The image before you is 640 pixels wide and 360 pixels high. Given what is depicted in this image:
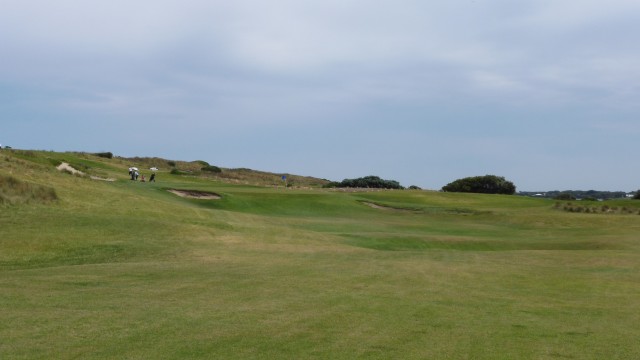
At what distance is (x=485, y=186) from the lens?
10762 centimetres

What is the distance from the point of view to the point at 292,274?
18.5 m

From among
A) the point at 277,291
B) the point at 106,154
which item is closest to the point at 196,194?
the point at 277,291

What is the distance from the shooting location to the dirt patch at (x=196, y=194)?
53531mm

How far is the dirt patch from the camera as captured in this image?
176ft

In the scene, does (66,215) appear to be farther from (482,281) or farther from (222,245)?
(482,281)

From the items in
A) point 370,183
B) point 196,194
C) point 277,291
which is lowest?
point 277,291

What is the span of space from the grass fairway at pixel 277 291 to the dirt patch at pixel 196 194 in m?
17.5

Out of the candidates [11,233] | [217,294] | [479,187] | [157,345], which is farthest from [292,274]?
[479,187]

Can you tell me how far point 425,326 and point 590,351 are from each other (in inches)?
106

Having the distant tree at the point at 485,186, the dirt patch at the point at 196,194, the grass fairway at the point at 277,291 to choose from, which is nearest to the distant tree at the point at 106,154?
the distant tree at the point at 485,186

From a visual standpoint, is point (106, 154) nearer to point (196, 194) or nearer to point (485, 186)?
point (485, 186)

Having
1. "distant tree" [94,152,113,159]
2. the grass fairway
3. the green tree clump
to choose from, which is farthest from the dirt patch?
"distant tree" [94,152,113,159]

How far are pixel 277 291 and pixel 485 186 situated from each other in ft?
314

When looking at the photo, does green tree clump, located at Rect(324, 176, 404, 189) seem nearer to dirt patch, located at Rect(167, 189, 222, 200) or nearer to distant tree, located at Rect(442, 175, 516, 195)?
distant tree, located at Rect(442, 175, 516, 195)
